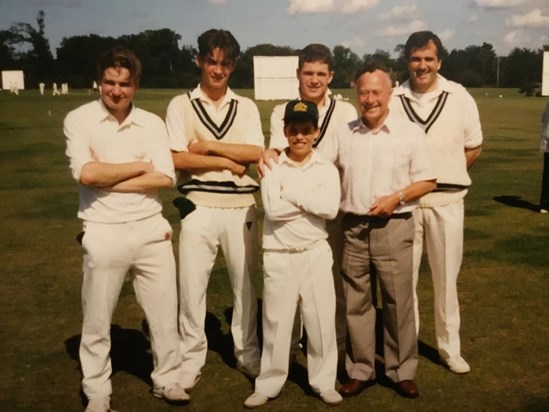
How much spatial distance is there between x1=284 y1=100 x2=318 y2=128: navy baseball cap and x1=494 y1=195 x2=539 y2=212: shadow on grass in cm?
823

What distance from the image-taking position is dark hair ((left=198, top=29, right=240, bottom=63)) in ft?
15.1

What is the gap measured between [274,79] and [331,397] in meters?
62.2

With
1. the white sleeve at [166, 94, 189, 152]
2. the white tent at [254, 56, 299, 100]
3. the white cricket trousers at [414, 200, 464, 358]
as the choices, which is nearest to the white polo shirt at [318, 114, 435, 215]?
the white cricket trousers at [414, 200, 464, 358]

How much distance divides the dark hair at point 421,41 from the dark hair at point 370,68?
36 centimetres

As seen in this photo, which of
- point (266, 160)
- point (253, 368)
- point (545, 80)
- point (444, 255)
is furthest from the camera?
point (545, 80)

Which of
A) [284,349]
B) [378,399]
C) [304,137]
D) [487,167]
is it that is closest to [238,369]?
[284,349]

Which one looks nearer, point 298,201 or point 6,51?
point 298,201

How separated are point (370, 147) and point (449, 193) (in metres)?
0.86

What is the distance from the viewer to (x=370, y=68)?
4418 mm

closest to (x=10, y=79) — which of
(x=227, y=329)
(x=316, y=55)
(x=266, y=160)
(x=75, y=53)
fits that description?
(x=75, y=53)

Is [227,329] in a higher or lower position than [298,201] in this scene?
lower

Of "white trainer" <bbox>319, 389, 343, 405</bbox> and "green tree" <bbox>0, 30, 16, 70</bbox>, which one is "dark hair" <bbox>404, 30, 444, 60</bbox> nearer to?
"white trainer" <bbox>319, 389, 343, 405</bbox>

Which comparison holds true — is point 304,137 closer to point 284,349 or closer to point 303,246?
point 303,246

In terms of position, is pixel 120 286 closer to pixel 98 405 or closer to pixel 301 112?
pixel 98 405
